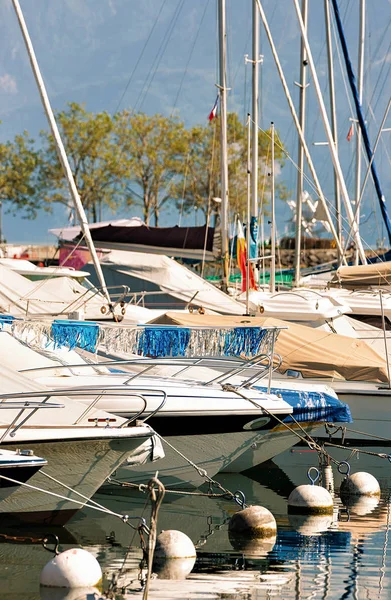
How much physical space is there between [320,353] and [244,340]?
2272mm

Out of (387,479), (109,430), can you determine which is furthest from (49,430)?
(387,479)

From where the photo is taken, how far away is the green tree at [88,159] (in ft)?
211

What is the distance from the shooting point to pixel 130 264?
26.7 meters

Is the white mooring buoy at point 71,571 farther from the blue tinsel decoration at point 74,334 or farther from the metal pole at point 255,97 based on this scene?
the metal pole at point 255,97

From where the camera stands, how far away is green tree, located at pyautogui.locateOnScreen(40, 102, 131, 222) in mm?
64312

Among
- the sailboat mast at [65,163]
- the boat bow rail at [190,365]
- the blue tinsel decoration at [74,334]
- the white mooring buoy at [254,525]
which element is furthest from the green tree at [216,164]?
the white mooring buoy at [254,525]

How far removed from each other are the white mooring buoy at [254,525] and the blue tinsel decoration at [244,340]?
358 centimetres

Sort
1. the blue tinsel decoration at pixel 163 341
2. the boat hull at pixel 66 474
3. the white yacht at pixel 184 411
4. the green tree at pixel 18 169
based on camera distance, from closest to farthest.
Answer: the boat hull at pixel 66 474
the white yacht at pixel 184 411
the blue tinsel decoration at pixel 163 341
the green tree at pixel 18 169

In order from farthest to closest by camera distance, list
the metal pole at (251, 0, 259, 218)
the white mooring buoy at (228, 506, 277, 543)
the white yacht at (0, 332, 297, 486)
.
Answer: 1. the metal pole at (251, 0, 259, 218)
2. the white yacht at (0, 332, 297, 486)
3. the white mooring buoy at (228, 506, 277, 543)

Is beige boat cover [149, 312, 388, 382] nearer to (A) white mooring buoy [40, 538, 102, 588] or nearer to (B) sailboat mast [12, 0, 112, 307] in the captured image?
(B) sailboat mast [12, 0, 112, 307]

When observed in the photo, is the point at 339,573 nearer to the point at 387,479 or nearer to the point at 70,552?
the point at 70,552

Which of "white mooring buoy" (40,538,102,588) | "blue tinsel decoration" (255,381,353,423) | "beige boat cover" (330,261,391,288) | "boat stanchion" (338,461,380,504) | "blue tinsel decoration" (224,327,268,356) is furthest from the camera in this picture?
"beige boat cover" (330,261,391,288)

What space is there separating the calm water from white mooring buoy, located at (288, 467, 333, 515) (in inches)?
5.9

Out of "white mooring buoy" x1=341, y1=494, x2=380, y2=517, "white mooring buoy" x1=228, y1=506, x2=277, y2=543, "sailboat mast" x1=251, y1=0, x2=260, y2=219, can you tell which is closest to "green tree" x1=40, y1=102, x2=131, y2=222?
"sailboat mast" x1=251, y1=0, x2=260, y2=219
